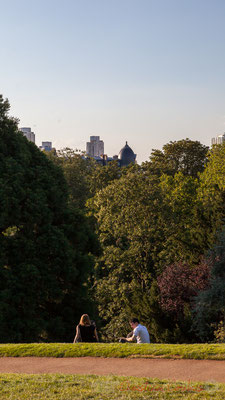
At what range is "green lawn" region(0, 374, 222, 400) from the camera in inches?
356

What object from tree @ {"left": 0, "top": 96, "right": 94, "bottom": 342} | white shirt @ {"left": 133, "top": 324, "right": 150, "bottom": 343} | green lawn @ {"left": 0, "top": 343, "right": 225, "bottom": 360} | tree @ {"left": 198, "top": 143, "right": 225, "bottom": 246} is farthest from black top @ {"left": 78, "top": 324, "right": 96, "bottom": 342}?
tree @ {"left": 198, "top": 143, "right": 225, "bottom": 246}

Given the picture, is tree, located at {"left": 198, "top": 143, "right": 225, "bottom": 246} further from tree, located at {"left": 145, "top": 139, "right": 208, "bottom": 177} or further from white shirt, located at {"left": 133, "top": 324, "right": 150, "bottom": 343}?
white shirt, located at {"left": 133, "top": 324, "right": 150, "bottom": 343}

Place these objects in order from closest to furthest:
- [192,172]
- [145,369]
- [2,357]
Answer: [145,369], [2,357], [192,172]

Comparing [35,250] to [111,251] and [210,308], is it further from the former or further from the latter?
[111,251]

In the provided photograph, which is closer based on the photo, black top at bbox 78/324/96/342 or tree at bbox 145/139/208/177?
black top at bbox 78/324/96/342

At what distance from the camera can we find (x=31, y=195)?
2253 cm

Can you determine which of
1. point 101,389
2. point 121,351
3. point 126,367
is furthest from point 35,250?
point 101,389

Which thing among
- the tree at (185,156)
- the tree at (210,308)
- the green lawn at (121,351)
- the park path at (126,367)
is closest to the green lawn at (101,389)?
the park path at (126,367)

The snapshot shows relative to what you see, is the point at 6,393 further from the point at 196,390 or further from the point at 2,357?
the point at 2,357

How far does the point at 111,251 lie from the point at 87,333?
1847 cm

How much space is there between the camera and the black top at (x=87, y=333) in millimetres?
14141

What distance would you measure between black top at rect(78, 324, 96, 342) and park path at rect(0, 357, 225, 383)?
118 centimetres

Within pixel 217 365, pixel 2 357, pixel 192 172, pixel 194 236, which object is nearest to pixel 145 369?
pixel 217 365

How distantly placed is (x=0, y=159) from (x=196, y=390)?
15.4 metres
